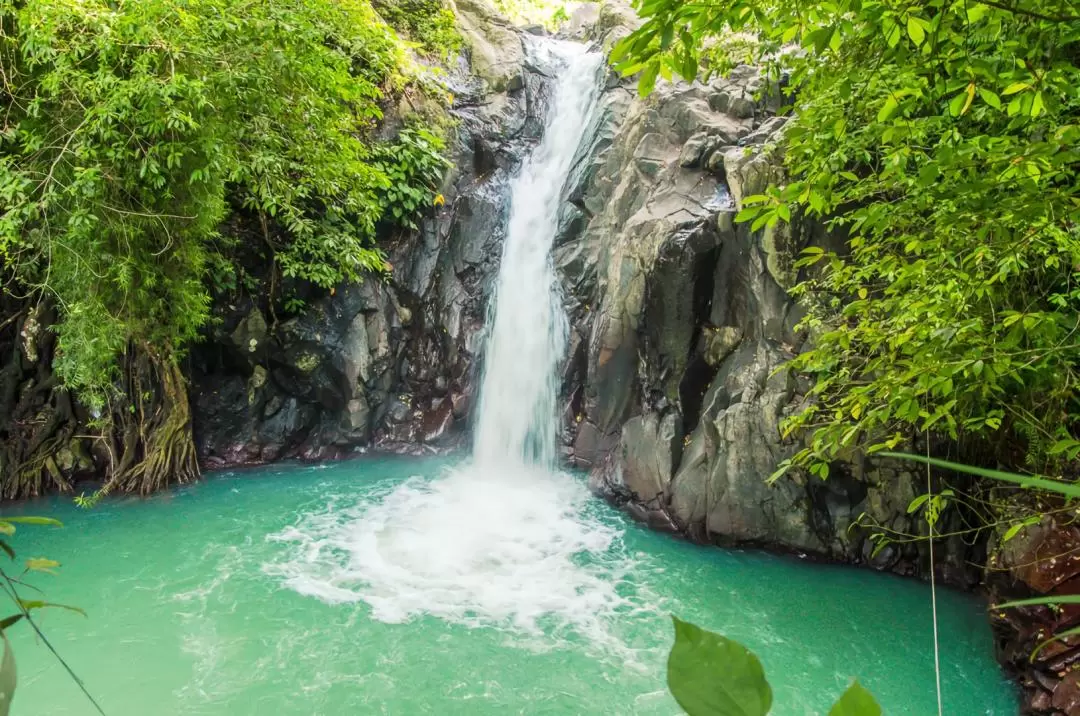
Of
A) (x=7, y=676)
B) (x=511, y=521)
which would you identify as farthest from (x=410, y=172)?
(x=7, y=676)

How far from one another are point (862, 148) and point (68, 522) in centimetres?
795

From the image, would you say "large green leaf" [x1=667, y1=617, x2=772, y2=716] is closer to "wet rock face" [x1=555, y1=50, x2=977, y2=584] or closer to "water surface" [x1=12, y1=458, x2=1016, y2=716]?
"water surface" [x1=12, y1=458, x2=1016, y2=716]

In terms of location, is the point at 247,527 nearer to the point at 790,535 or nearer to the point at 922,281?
the point at 790,535

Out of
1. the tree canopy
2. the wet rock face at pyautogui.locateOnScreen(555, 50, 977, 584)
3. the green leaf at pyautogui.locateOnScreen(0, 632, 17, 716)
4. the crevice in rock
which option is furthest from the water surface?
the green leaf at pyautogui.locateOnScreen(0, 632, 17, 716)

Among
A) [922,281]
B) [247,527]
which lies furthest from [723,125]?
[247,527]

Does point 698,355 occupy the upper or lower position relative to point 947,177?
lower

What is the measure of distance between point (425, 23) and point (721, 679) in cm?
1174

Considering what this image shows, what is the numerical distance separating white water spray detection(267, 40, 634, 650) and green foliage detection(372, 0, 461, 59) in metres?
2.15

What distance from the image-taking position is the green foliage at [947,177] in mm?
1727

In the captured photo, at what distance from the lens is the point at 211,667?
13.6 feet

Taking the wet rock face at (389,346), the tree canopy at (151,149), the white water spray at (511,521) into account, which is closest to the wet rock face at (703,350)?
the white water spray at (511,521)

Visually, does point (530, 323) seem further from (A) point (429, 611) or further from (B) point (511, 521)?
(A) point (429, 611)

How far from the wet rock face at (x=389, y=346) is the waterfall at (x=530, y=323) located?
303 mm

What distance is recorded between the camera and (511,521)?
21.5 feet
